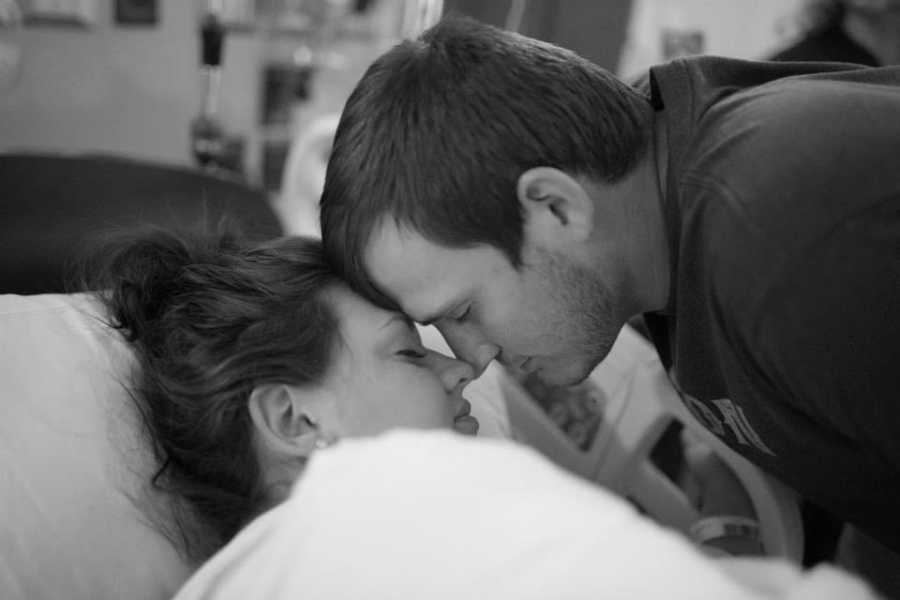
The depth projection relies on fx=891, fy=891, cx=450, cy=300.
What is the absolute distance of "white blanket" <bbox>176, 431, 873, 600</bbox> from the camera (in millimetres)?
579

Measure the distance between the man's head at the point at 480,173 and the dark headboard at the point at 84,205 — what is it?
0.43m

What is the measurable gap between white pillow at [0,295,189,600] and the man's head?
358mm

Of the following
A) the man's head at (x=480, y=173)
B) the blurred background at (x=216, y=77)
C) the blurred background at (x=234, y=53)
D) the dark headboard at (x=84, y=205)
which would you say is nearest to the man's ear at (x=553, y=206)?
the man's head at (x=480, y=173)

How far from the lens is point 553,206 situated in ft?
3.67

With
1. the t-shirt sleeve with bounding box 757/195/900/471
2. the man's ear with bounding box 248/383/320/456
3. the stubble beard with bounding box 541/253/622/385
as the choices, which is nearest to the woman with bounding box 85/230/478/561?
the man's ear with bounding box 248/383/320/456

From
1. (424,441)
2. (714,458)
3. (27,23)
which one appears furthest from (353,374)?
(27,23)

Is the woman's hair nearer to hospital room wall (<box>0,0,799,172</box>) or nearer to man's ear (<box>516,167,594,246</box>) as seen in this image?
man's ear (<box>516,167,594,246</box>)

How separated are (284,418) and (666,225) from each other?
552 mm

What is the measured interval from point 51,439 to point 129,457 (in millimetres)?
95

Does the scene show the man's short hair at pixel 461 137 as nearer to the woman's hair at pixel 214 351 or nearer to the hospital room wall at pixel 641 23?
the woman's hair at pixel 214 351

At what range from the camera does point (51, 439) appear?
1072mm

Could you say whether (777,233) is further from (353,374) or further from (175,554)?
(175,554)

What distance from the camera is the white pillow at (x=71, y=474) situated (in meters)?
1.00

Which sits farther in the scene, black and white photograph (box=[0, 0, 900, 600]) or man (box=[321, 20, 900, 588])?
man (box=[321, 20, 900, 588])
